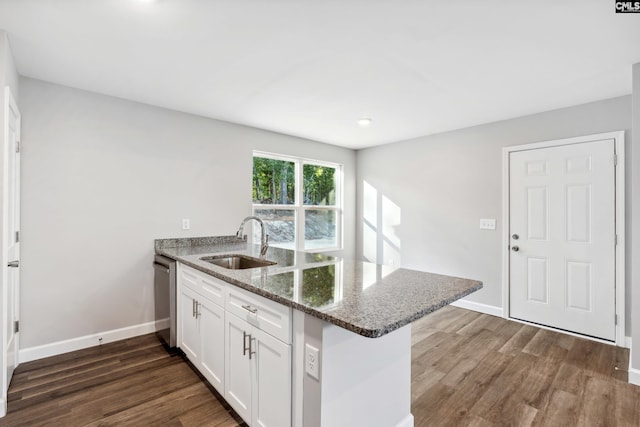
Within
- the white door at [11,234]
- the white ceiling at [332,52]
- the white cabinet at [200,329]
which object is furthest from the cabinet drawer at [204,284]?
the white ceiling at [332,52]

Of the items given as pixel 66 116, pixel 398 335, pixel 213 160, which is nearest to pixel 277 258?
pixel 398 335

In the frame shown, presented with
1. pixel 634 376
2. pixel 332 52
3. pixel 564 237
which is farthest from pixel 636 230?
pixel 332 52

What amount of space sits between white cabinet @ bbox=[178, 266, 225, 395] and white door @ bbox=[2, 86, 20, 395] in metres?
1.06

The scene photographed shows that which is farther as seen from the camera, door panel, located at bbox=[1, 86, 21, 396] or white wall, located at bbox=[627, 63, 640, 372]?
white wall, located at bbox=[627, 63, 640, 372]

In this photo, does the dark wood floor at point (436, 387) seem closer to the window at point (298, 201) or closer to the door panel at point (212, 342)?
the door panel at point (212, 342)

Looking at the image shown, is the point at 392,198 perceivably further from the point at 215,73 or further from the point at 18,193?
the point at 18,193

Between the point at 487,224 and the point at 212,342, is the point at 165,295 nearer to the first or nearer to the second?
the point at 212,342

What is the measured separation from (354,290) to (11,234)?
2.46m

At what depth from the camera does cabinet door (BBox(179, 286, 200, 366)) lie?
2.34 metres

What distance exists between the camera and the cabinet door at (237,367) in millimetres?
1696

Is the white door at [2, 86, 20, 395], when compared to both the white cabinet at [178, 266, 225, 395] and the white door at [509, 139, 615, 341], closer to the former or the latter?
the white cabinet at [178, 266, 225, 395]

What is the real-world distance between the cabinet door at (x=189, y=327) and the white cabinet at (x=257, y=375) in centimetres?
57

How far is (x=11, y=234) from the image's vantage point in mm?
2176

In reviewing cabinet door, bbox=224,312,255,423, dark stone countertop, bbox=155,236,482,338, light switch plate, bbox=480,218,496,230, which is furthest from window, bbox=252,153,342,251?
cabinet door, bbox=224,312,255,423
